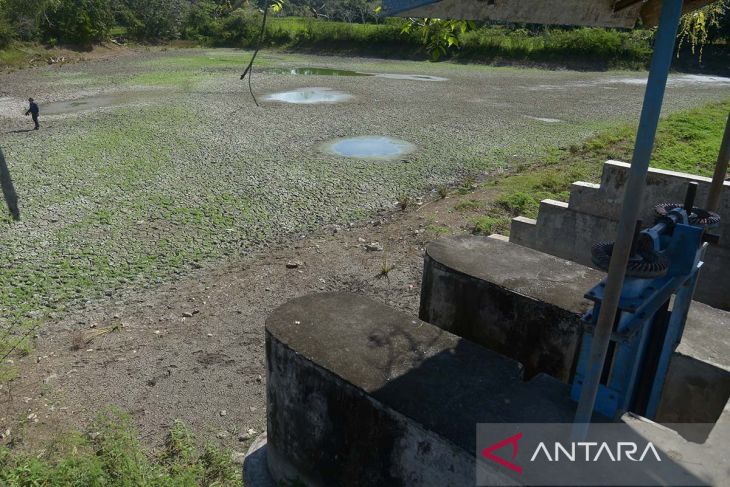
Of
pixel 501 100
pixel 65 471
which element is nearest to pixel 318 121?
pixel 501 100

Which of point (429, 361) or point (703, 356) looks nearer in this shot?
point (429, 361)

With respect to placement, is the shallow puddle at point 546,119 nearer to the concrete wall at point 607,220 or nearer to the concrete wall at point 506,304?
the concrete wall at point 607,220

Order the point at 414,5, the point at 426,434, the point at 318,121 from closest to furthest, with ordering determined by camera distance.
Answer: the point at 414,5 < the point at 426,434 < the point at 318,121

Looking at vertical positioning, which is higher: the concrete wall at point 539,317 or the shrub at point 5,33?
the shrub at point 5,33

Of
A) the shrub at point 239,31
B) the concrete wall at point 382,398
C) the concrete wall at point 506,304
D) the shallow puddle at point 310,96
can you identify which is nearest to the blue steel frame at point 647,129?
the concrete wall at point 382,398

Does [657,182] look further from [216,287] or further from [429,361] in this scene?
[216,287]

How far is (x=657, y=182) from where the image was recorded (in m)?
7.17

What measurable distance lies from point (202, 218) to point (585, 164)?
830cm

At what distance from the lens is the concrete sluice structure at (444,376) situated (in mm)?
3383

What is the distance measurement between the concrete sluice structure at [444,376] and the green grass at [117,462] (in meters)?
0.37

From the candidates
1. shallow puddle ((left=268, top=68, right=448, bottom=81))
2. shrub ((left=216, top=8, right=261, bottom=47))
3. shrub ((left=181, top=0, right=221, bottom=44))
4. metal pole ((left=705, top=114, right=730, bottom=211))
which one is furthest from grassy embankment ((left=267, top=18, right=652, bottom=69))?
metal pole ((left=705, top=114, right=730, bottom=211))

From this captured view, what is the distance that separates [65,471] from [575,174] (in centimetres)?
1044

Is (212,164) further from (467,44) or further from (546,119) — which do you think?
(467,44)

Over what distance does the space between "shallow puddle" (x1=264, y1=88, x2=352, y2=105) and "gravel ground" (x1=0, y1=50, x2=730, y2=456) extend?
787mm
